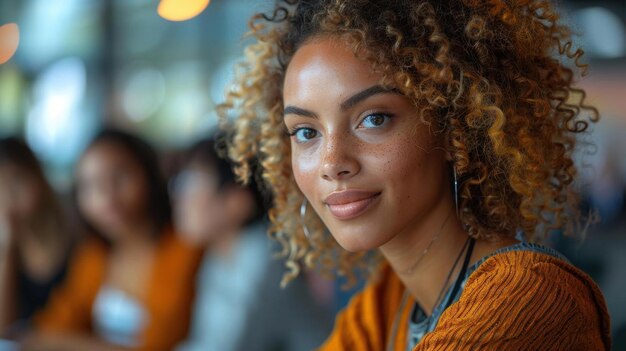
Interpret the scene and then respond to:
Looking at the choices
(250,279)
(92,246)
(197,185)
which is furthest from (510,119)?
(92,246)

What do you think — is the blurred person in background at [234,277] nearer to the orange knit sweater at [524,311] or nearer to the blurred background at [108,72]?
the blurred background at [108,72]

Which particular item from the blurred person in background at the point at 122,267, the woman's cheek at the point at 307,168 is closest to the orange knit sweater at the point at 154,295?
the blurred person in background at the point at 122,267

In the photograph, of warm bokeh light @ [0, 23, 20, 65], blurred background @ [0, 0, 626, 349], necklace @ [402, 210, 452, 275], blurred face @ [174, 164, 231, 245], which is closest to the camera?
necklace @ [402, 210, 452, 275]

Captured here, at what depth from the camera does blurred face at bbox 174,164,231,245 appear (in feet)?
9.09

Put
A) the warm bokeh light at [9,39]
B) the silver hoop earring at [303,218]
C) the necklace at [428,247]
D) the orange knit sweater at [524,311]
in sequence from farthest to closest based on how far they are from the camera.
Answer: the warm bokeh light at [9,39] → the silver hoop earring at [303,218] → the necklace at [428,247] → the orange knit sweater at [524,311]

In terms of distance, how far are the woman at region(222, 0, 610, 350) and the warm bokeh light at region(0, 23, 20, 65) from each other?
4.49 metres

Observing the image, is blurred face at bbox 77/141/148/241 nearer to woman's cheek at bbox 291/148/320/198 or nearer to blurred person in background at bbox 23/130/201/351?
blurred person in background at bbox 23/130/201/351

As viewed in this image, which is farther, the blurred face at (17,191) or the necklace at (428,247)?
the blurred face at (17,191)

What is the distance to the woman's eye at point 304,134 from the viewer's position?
1362 millimetres

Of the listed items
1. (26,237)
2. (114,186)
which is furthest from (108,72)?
(114,186)

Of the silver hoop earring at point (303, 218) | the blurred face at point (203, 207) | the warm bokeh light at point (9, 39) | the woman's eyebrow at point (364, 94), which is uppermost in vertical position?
the warm bokeh light at point (9, 39)

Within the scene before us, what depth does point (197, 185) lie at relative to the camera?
2812mm

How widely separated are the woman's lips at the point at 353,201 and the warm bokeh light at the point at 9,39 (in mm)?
4648

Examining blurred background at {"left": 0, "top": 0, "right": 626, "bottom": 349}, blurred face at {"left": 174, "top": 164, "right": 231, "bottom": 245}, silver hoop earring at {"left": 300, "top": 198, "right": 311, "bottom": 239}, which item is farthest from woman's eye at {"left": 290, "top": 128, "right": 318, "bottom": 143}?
blurred background at {"left": 0, "top": 0, "right": 626, "bottom": 349}
